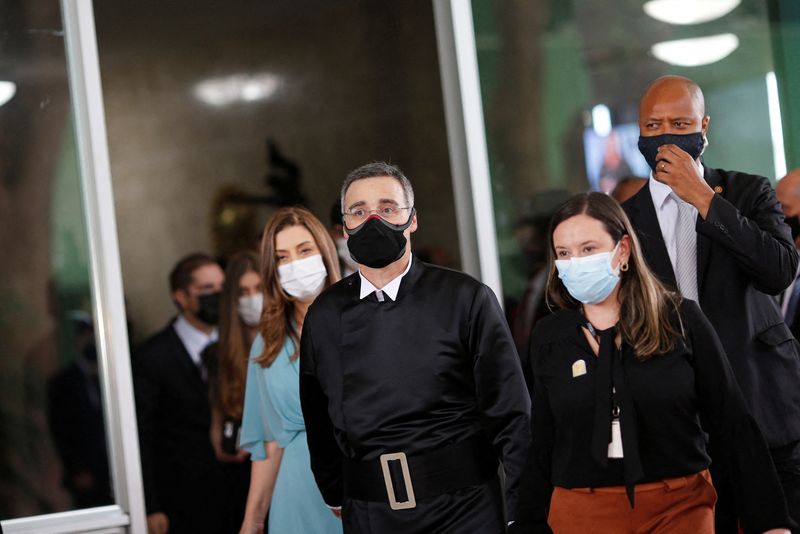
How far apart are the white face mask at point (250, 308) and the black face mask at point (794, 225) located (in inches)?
97.8

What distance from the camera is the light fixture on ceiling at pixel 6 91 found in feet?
15.1

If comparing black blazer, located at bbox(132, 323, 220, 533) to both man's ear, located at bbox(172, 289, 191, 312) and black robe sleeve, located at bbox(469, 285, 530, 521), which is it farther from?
black robe sleeve, located at bbox(469, 285, 530, 521)

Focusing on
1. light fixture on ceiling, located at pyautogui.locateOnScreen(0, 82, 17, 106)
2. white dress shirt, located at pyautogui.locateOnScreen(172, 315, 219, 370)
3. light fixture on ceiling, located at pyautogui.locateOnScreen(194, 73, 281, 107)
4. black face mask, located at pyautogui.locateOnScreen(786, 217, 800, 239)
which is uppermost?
light fixture on ceiling, located at pyautogui.locateOnScreen(194, 73, 281, 107)

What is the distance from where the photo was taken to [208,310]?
242 inches

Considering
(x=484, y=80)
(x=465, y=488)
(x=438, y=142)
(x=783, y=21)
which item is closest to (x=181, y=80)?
(x=438, y=142)

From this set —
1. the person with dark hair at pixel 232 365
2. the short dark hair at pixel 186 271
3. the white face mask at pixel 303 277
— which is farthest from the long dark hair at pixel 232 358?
the white face mask at pixel 303 277

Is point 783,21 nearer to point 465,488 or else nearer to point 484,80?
point 484,80

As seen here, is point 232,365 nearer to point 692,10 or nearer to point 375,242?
point 375,242

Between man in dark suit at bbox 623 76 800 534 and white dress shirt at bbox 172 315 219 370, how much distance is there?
9.39ft

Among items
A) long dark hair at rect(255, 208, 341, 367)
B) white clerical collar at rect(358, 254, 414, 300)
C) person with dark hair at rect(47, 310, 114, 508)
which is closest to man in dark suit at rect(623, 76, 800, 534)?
white clerical collar at rect(358, 254, 414, 300)

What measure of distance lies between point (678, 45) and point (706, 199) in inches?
76.1

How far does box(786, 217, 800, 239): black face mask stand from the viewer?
13.9 feet

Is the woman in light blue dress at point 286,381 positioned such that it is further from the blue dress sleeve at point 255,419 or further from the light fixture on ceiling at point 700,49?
the light fixture on ceiling at point 700,49

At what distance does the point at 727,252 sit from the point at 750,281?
0.39 feet
